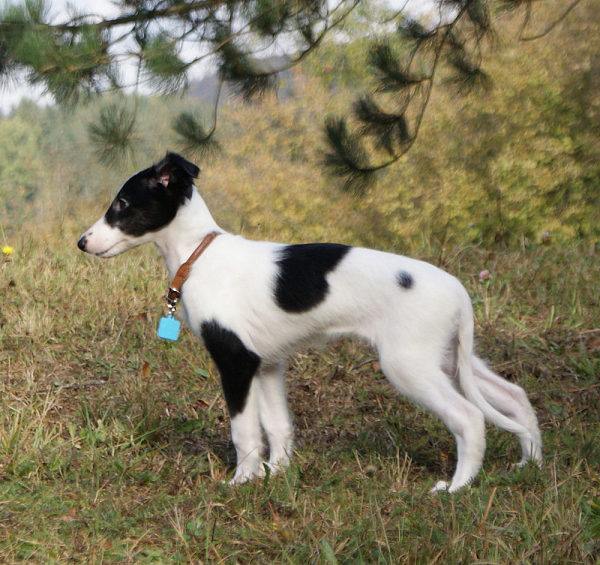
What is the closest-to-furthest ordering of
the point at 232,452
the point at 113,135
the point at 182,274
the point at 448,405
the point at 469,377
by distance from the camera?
the point at 448,405 < the point at 469,377 < the point at 182,274 < the point at 232,452 < the point at 113,135

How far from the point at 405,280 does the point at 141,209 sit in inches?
48.8

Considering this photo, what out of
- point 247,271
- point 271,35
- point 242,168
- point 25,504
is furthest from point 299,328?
point 242,168

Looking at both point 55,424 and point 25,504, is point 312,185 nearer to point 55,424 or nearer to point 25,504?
point 55,424

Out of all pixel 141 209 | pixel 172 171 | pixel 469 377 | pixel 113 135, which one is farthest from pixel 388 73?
pixel 469 377

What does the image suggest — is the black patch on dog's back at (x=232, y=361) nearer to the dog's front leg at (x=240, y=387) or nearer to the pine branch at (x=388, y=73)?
the dog's front leg at (x=240, y=387)

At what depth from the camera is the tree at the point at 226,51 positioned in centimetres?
486

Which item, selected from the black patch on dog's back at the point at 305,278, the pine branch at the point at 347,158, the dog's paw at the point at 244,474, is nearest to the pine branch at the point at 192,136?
the pine branch at the point at 347,158

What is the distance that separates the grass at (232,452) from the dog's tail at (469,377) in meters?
0.22

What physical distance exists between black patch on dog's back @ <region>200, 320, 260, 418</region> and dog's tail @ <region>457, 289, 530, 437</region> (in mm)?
901

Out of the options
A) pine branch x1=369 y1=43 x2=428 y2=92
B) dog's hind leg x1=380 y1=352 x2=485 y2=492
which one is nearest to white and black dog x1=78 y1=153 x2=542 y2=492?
dog's hind leg x1=380 y1=352 x2=485 y2=492

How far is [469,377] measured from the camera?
327 centimetres

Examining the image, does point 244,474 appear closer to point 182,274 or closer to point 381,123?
point 182,274

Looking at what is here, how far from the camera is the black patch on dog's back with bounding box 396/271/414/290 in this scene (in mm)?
3164

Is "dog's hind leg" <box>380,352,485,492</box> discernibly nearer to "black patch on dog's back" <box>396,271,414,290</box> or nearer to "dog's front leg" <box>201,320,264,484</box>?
"black patch on dog's back" <box>396,271,414,290</box>
